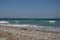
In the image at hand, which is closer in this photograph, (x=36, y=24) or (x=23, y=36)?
(x=23, y=36)

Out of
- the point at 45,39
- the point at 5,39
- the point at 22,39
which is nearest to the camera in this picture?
the point at 5,39

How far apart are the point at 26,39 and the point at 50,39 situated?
1816mm

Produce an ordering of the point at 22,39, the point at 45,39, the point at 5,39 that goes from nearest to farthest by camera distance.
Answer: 1. the point at 5,39
2. the point at 22,39
3. the point at 45,39

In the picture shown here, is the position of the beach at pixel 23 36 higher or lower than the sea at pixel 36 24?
higher

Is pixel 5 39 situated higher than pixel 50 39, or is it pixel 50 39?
pixel 5 39

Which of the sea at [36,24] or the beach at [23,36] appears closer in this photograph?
the beach at [23,36]

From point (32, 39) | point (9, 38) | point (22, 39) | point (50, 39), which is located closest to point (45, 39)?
point (50, 39)

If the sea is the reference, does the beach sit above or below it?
above

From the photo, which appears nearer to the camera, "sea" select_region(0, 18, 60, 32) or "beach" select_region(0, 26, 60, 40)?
"beach" select_region(0, 26, 60, 40)

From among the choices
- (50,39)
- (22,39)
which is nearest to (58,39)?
(50,39)

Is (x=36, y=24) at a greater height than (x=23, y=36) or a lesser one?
lesser

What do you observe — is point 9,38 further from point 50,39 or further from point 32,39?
point 50,39

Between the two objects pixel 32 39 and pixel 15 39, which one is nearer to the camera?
pixel 15 39

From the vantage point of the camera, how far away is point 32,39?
9.38 meters
